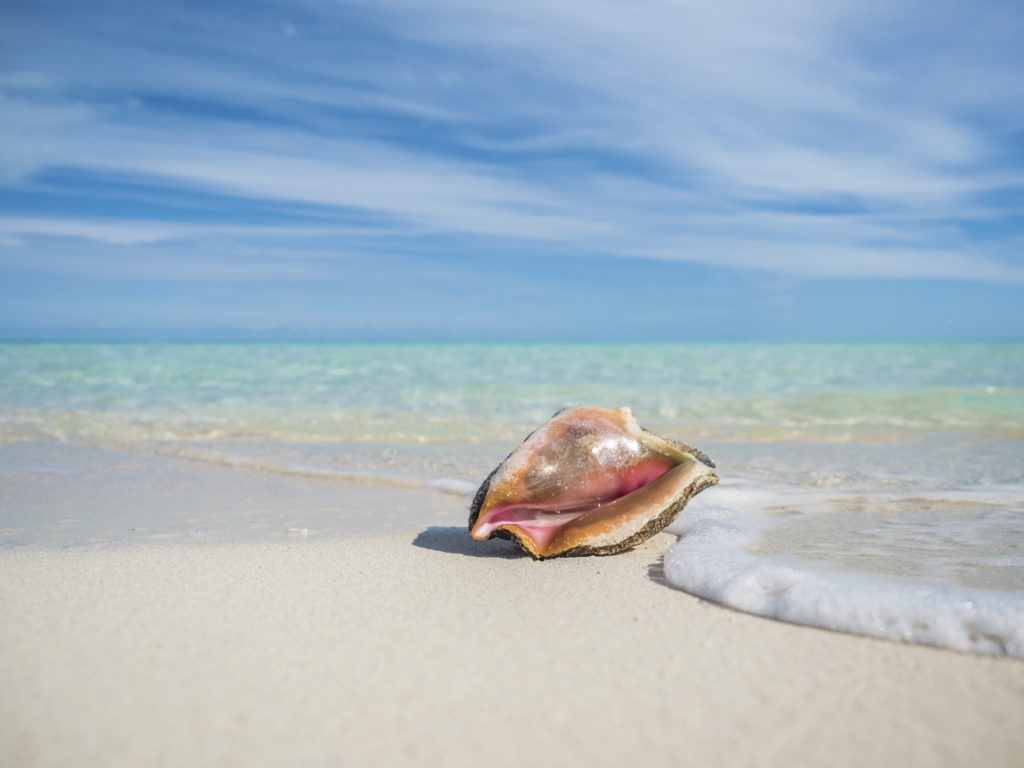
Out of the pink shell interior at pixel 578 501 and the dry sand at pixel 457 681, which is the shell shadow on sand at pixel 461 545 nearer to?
the pink shell interior at pixel 578 501

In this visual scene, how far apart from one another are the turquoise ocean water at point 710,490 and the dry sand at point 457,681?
0.33 m

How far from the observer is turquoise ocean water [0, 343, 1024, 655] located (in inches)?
98.8

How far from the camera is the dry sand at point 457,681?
1.53 m

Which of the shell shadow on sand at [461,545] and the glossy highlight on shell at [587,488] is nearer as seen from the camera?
the glossy highlight on shell at [587,488]

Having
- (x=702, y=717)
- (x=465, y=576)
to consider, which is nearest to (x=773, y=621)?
(x=702, y=717)

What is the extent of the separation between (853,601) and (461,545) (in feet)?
5.17

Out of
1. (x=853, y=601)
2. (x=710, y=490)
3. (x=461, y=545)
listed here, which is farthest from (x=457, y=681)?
(x=710, y=490)

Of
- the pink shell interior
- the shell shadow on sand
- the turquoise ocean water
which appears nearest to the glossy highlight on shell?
the pink shell interior

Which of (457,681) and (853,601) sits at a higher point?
(853,601)

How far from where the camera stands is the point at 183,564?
111 inches

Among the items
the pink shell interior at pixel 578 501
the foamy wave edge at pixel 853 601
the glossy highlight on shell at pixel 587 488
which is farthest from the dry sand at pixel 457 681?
the pink shell interior at pixel 578 501

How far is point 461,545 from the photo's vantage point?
10.5 feet

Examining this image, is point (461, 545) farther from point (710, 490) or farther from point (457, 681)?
point (710, 490)

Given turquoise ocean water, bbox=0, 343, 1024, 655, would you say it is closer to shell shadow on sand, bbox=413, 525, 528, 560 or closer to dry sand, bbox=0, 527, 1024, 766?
dry sand, bbox=0, 527, 1024, 766
